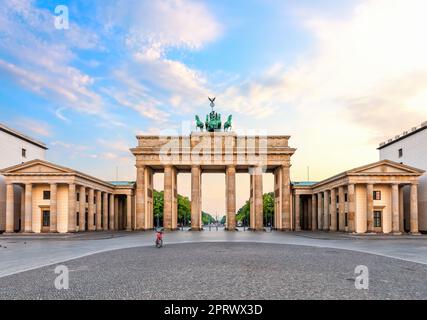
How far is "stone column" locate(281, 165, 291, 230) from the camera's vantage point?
75.8 m

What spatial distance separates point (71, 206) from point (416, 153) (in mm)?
51656

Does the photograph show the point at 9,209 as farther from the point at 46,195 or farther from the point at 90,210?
the point at 90,210

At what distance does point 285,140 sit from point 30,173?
142ft

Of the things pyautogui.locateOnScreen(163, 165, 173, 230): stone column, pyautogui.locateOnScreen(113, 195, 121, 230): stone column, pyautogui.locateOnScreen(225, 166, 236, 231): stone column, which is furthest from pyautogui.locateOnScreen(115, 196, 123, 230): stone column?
pyautogui.locateOnScreen(225, 166, 236, 231): stone column

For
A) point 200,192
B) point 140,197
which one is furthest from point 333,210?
point 140,197

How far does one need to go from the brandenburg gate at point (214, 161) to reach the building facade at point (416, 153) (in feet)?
58.2

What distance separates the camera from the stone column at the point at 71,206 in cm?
6031

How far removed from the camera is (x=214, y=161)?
76.4 m

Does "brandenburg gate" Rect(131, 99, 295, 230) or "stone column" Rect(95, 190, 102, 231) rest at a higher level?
"brandenburg gate" Rect(131, 99, 295, 230)

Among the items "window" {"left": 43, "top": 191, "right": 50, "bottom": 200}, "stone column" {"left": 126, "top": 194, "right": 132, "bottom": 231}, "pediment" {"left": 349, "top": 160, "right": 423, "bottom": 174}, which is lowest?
"stone column" {"left": 126, "top": 194, "right": 132, "bottom": 231}

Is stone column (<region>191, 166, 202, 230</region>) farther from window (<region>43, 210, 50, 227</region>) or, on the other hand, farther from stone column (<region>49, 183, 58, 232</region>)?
stone column (<region>49, 183, 58, 232</region>)

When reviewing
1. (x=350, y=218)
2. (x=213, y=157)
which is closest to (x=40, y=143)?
(x=213, y=157)

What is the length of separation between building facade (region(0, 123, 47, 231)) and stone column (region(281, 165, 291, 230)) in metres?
44.4

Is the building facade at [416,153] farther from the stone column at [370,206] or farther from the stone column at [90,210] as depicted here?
the stone column at [90,210]
